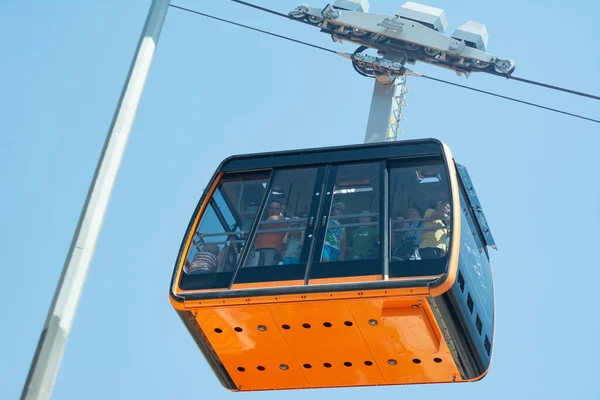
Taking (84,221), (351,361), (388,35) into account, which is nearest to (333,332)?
(351,361)

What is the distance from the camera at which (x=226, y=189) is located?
13781 mm

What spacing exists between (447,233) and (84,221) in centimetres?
457

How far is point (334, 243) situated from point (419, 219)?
88 centimetres

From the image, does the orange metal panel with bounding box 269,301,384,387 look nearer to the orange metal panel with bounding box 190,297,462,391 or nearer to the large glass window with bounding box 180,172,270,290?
the orange metal panel with bounding box 190,297,462,391

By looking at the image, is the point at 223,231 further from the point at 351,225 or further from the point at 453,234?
the point at 453,234

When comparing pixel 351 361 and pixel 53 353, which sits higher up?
pixel 53 353

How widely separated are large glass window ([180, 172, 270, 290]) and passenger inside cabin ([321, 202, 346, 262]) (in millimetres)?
890

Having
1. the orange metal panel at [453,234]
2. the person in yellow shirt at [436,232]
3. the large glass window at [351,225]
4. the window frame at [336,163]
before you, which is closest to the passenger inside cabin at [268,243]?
the window frame at [336,163]

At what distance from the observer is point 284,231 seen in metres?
13.1

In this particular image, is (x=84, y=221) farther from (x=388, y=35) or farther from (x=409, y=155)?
(x=388, y=35)

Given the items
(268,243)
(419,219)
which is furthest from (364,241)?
(268,243)

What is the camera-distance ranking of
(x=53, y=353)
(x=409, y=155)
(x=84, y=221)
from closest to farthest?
(x=53, y=353) < (x=84, y=221) < (x=409, y=155)

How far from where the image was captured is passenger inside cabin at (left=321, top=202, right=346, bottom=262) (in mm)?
12695

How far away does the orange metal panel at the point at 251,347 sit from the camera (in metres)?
12.8
